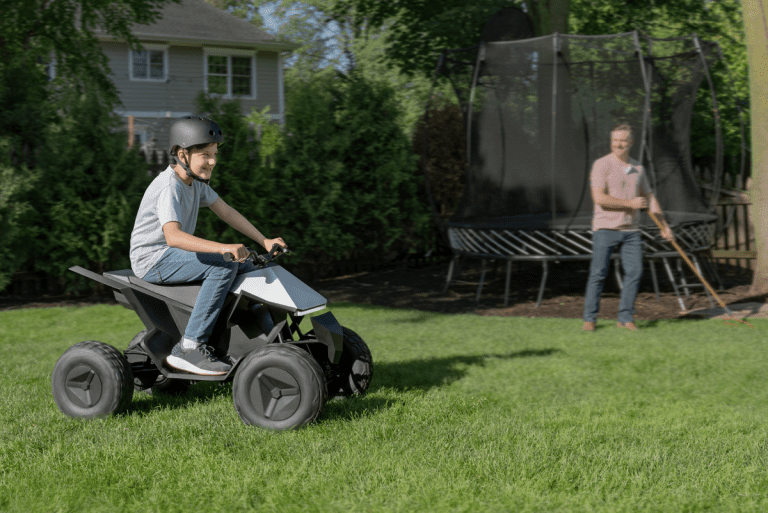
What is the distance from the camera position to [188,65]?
25.0m

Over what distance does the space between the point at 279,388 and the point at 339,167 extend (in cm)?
722

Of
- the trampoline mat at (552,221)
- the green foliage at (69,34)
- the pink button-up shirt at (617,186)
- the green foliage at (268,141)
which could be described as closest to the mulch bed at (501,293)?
the trampoline mat at (552,221)

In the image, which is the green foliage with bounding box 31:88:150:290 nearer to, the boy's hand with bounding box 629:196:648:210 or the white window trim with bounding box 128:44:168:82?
the boy's hand with bounding box 629:196:648:210

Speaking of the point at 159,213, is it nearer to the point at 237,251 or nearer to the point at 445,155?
the point at 237,251

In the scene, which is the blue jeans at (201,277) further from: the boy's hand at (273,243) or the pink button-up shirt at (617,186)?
the pink button-up shirt at (617,186)

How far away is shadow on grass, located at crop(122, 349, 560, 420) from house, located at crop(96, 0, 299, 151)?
1914cm

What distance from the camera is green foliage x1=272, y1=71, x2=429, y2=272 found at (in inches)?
425

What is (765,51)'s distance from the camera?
9.08 meters

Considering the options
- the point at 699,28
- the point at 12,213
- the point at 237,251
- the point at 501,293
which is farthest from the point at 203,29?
the point at 237,251

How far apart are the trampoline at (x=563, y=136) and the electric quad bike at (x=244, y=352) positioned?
5461 millimetres

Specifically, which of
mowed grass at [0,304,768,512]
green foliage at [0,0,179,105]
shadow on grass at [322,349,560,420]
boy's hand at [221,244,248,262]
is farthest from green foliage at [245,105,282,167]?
boy's hand at [221,244,248,262]

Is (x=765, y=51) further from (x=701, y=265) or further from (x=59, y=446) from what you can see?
(x=59, y=446)

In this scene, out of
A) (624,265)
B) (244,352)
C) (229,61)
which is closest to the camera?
(244,352)

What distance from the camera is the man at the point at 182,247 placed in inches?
156
